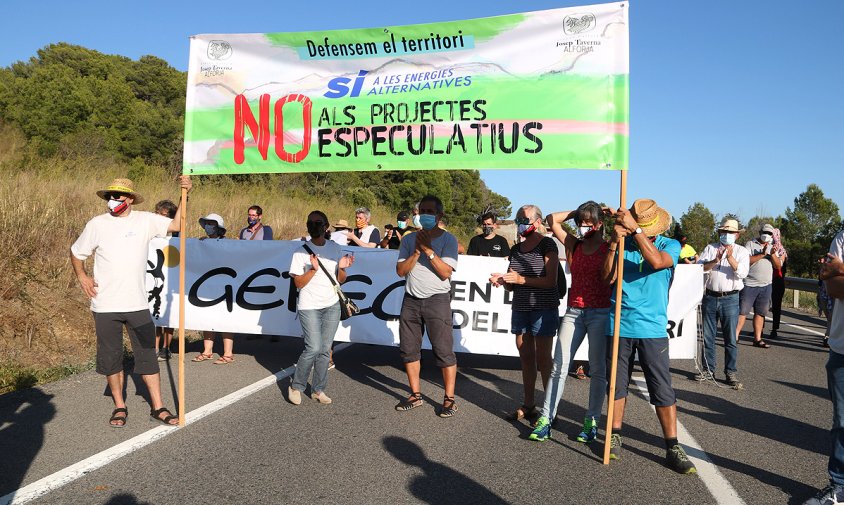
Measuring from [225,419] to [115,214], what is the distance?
2031 millimetres

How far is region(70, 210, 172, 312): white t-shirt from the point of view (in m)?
5.64

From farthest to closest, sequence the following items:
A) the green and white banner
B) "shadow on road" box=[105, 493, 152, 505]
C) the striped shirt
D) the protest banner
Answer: the protest banner, the striped shirt, the green and white banner, "shadow on road" box=[105, 493, 152, 505]

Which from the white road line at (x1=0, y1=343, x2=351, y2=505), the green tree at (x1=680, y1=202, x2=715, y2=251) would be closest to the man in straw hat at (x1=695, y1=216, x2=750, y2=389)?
the white road line at (x1=0, y1=343, x2=351, y2=505)

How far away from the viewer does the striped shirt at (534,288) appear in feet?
19.9

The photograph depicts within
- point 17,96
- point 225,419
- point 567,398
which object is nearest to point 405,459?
point 225,419

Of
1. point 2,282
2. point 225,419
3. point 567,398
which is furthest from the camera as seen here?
point 2,282

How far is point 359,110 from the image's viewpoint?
6.02 meters

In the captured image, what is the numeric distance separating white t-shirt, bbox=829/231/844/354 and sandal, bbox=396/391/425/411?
359cm

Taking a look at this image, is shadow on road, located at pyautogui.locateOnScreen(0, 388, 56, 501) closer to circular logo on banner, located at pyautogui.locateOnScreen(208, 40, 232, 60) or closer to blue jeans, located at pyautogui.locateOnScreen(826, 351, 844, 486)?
circular logo on banner, located at pyautogui.locateOnScreen(208, 40, 232, 60)

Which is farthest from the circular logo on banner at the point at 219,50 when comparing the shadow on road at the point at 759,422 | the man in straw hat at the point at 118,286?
the shadow on road at the point at 759,422

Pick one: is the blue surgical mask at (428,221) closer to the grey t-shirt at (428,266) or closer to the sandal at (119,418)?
the grey t-shirt at (428,266)

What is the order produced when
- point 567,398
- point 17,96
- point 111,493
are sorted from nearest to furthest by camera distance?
point 111,493 → point 567,398 → point 17,96

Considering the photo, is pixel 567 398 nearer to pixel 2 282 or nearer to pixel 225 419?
pixel 225 419

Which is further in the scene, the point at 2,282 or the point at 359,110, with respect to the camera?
the point at 2,282
